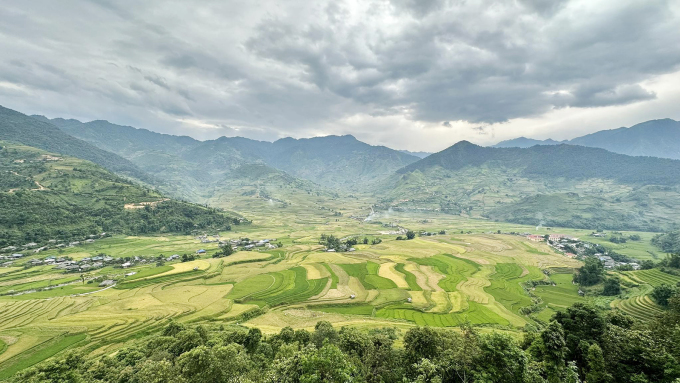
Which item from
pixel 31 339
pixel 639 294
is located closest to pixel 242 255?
pixel 31 339

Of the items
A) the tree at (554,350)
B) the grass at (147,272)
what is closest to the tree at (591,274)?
the tree at (554,350)

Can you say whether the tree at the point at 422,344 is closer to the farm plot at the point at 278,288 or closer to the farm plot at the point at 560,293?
the farm plot at the point at 278,288

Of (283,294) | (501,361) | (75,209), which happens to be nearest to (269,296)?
(283,294)

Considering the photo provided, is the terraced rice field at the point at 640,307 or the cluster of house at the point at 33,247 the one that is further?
the cluster of house at the point at 33,247

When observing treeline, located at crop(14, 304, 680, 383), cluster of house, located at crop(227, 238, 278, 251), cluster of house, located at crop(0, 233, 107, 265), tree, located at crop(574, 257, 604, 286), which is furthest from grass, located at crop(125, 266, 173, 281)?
tree, located at crop(574, 257, 604, 286)

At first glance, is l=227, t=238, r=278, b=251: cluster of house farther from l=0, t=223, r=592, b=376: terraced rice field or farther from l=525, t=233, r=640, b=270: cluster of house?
l=525, t=233, r=640, b=270: cluster of house
